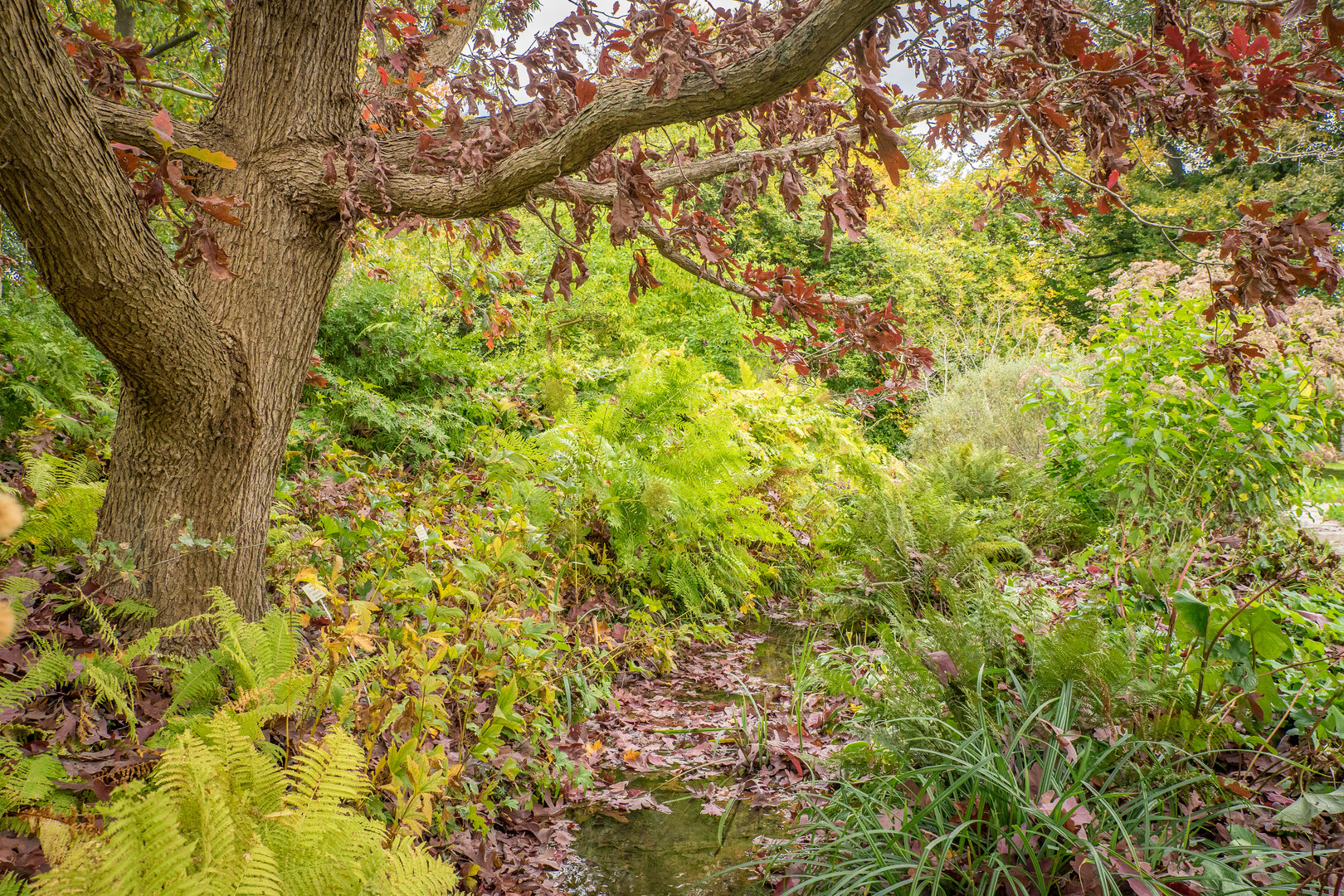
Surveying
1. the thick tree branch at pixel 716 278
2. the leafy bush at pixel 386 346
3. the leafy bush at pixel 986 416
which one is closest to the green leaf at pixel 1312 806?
the thick tree branch at pixel 716 278

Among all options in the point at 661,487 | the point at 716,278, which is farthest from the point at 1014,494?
the point at 716,278

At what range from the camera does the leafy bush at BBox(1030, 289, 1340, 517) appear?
3998 mm

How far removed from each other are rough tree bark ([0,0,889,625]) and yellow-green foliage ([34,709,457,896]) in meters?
1.00

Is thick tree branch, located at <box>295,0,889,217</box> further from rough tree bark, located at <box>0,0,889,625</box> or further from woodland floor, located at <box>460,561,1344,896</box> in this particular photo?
woodland floor, located at <box>460,561,1344,896</box>

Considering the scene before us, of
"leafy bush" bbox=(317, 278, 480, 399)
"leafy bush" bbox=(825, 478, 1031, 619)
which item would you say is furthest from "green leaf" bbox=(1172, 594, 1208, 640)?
"leafy bush" bbox=(317, 278, 480, 399)

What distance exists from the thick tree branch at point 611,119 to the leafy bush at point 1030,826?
5.99 feet

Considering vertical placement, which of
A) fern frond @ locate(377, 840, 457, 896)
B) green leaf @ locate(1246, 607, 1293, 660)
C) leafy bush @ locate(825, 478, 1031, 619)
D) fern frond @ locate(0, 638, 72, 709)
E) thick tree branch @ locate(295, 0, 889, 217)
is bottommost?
leafy bush @ locate(825, 478, 1031, 619)

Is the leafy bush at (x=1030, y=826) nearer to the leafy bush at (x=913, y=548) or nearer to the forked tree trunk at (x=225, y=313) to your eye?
A: the leafy bush at (x=913, y=548)

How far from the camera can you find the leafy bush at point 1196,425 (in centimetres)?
400

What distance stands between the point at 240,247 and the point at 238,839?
1.92 meters

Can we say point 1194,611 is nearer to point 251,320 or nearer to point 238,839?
point 238,839

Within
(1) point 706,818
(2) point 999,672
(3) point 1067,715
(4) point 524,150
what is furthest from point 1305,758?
(4) point 524,150

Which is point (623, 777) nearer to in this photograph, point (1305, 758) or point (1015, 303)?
point (1305, 758)

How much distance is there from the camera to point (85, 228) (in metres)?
1.84
